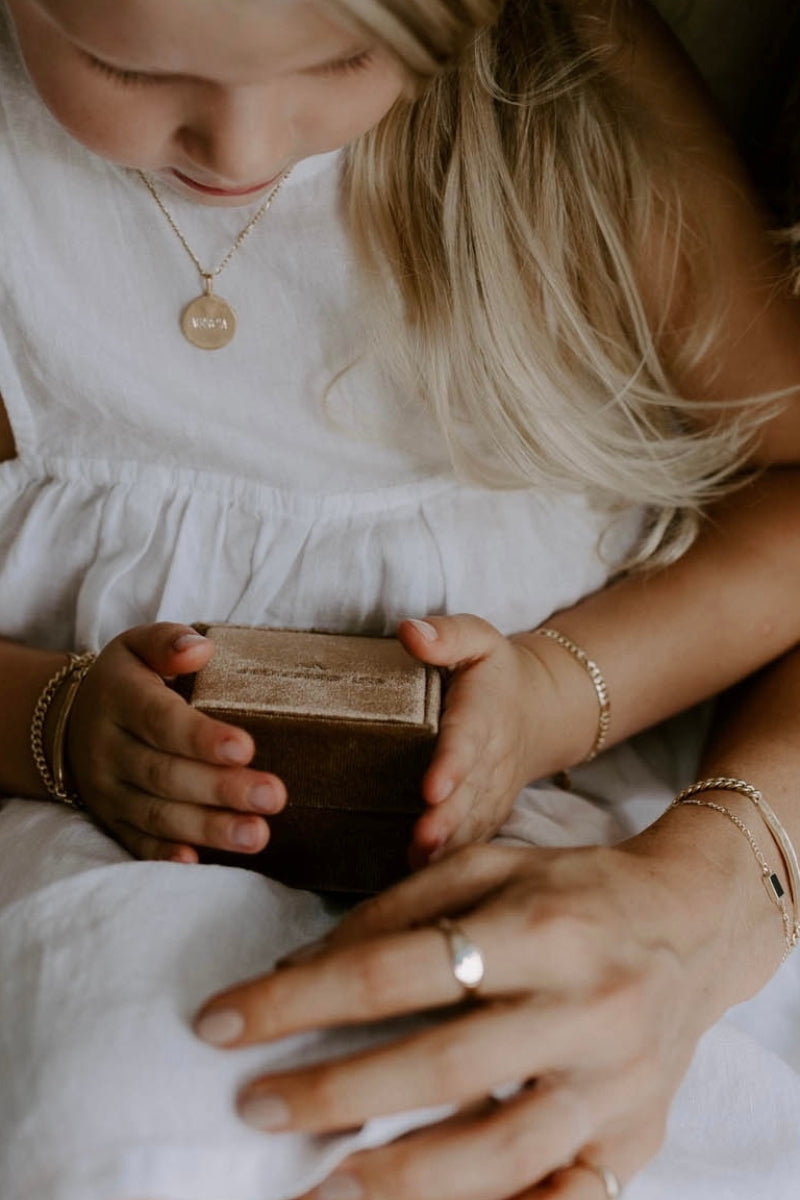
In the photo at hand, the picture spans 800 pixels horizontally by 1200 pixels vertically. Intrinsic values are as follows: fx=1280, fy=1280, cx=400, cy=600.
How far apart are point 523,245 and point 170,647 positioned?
1.25 feet

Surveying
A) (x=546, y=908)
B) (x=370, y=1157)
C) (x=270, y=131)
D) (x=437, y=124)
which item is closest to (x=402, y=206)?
(x=437, y=124)

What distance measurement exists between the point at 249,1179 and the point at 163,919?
137 millimetres

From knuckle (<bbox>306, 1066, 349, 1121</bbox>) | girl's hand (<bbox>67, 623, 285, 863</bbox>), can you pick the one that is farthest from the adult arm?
girl's hand (<bbox>67, 623, 285, 863</bbox>)

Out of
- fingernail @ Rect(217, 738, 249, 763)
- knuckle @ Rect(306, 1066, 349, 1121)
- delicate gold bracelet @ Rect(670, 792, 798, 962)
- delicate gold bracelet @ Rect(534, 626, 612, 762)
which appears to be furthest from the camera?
delicate gold bracelet @ Rect(534, 626, 612, 762)

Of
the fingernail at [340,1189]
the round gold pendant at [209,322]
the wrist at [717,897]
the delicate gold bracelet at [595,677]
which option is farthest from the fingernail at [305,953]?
the round gold pendant at [209,322]

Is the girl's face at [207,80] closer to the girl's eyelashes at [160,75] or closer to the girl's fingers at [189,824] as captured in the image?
the girl's eyelashes at [160,75]

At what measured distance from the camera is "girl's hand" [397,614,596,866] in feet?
2.41

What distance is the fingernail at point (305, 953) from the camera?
631 millimetres

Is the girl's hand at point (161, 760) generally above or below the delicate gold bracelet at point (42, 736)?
above

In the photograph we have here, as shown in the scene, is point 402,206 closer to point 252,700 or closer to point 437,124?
point 437,124

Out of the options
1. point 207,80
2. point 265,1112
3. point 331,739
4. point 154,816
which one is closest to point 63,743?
point 154,816

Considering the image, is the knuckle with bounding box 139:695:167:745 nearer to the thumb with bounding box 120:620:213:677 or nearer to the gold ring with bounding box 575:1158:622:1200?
the thumb with bounding box 120:620:213:677

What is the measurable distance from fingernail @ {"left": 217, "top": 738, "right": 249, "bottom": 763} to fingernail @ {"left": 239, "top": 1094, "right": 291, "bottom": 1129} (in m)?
0.18

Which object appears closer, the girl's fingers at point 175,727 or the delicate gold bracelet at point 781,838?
the girl's fingers at point 175,727
